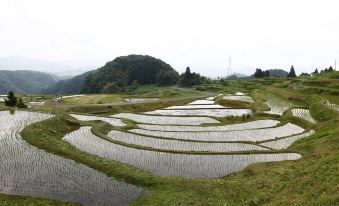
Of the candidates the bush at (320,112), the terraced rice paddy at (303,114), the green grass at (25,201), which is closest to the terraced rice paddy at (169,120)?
the terraced rice paddy at (303,114)

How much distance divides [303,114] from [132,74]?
100m

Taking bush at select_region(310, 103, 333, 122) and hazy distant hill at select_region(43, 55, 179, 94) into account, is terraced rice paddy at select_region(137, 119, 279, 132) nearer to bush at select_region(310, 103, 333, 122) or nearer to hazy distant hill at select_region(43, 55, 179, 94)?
bush at select_region(310, 103, 333, 122)

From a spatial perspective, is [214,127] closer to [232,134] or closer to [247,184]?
[232,134]

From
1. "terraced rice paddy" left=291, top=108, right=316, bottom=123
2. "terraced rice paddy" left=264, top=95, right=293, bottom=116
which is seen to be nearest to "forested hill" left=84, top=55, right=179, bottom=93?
"terraced rice paddy" left=264, top=95, right=293, bottom=116

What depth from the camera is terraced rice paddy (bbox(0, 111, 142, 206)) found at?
1628 cm

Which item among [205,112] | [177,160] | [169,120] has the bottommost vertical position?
[177,160]

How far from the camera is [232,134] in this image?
106 feet

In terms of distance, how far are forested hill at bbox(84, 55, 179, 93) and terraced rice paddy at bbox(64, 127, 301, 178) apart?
98.4 m

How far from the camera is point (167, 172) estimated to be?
2006 cm

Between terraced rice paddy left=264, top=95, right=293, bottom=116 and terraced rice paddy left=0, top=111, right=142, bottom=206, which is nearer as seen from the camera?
terraced rice paddy left=0, top=111, right=142, bottom=206

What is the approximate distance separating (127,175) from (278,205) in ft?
28.5

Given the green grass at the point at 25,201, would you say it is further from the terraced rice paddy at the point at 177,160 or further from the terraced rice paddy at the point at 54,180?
the terraced rice paddy at the point at 177,160

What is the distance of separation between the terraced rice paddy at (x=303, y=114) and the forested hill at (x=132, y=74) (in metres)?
80.0

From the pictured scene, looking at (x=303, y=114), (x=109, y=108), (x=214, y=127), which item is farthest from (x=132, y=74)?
(x=214, y=127)
